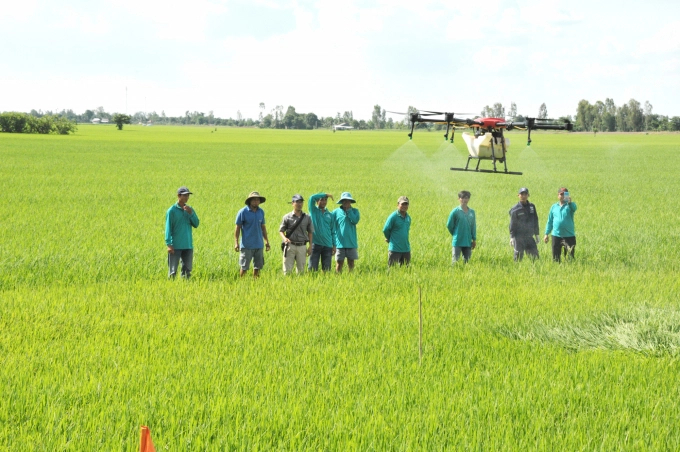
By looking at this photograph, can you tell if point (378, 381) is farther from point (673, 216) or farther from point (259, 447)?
point (673, 216)

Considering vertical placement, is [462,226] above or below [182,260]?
above

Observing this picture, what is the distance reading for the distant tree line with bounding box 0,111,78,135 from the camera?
109m

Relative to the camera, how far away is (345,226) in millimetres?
12883

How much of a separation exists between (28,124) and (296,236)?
110 meters

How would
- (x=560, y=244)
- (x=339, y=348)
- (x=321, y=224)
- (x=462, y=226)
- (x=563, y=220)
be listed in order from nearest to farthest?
(x=339, y=348)
(x=321, y=224)
(x=462, y=226)
(x=563, y=220)
(x=560, y=244)

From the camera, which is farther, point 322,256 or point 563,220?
point 563,220

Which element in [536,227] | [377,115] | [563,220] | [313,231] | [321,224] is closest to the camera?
[321,224]

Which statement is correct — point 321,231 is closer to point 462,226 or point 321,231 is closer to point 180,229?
point 180,229

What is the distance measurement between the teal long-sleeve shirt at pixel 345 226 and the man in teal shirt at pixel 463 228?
201 centimetres

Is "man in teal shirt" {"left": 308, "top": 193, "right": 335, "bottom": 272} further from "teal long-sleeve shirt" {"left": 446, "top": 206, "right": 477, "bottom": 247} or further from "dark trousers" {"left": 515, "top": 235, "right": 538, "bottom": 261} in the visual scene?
"dark trousers" {"left": 515, "top": 235, "right": 538, "bottom": 261}

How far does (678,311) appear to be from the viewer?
32.6 ft

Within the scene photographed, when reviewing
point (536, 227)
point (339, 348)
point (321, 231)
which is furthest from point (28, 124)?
point (339, 348)

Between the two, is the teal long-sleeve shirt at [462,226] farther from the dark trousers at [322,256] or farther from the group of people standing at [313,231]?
the dark trousers at [322,256]

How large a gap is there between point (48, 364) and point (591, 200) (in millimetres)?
27201
